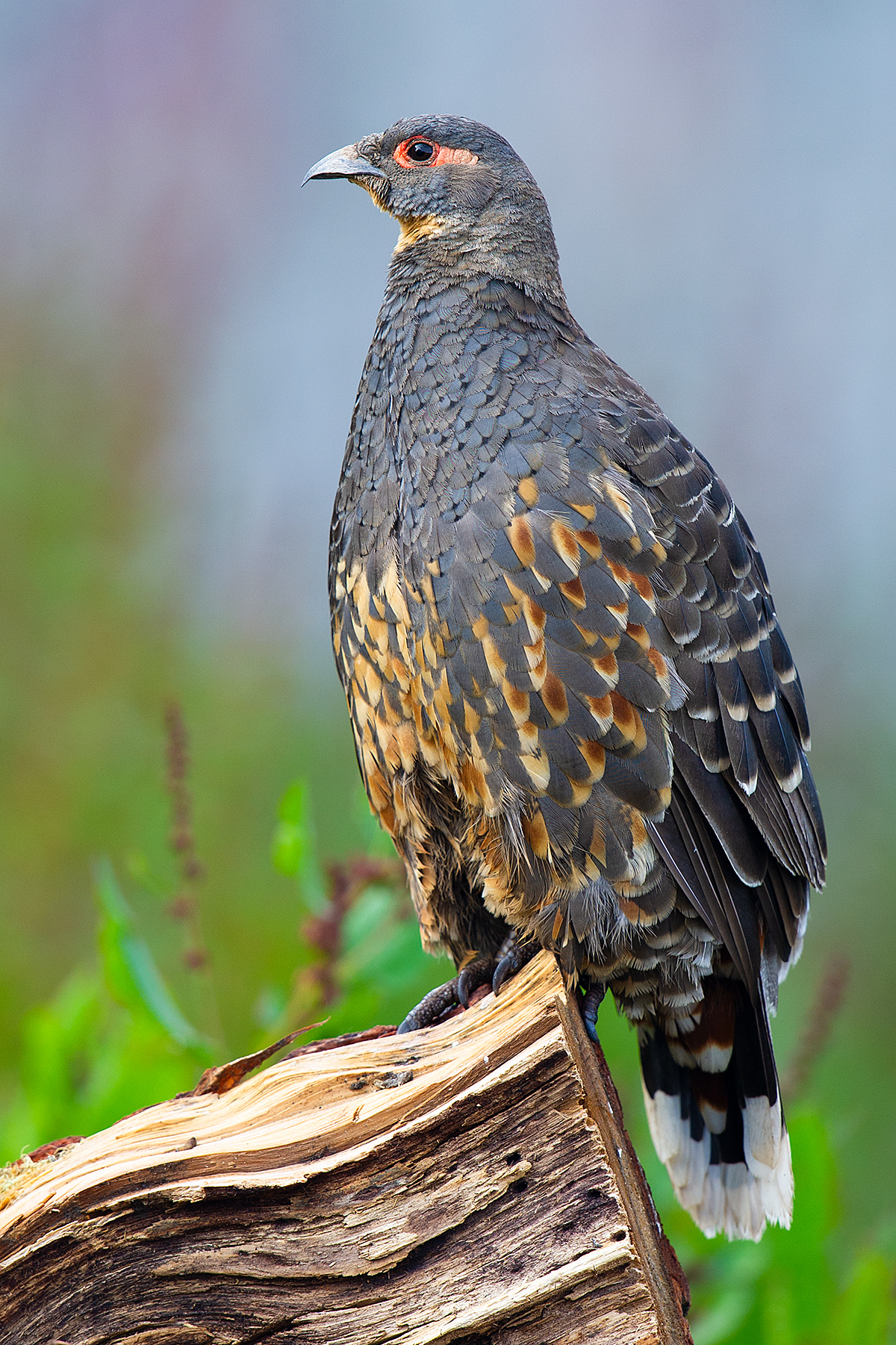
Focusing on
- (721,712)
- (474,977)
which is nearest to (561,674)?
(721,712)

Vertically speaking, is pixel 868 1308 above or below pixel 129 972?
below

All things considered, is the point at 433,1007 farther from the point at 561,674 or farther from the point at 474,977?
the point at 561,674

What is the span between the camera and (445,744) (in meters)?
2.53

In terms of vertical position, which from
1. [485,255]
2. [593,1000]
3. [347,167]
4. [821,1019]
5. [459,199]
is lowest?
[821,1019]

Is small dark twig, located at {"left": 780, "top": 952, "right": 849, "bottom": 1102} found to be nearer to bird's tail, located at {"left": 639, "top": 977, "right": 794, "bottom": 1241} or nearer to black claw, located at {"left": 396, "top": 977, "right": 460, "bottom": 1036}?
bird's tail, located at {"left": 639, "top": 977, "right": 794, "bottom": 1241}

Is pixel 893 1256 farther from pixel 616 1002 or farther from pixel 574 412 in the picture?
pixel 574 412

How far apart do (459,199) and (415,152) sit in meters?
0.22

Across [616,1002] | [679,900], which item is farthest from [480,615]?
[616,1002]

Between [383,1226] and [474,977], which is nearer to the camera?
[383,1226]

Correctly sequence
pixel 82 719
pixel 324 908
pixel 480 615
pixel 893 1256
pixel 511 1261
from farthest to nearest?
pixel 82 719
pixel 893 1256
pixel 324 908
pixel 480 615
pixel 511 1261

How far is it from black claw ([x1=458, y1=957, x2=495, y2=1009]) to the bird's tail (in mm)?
412

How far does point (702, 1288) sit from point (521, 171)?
311 centimetres

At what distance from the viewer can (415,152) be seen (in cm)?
295

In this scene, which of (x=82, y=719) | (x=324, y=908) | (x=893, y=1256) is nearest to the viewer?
(x=324, y=908)
